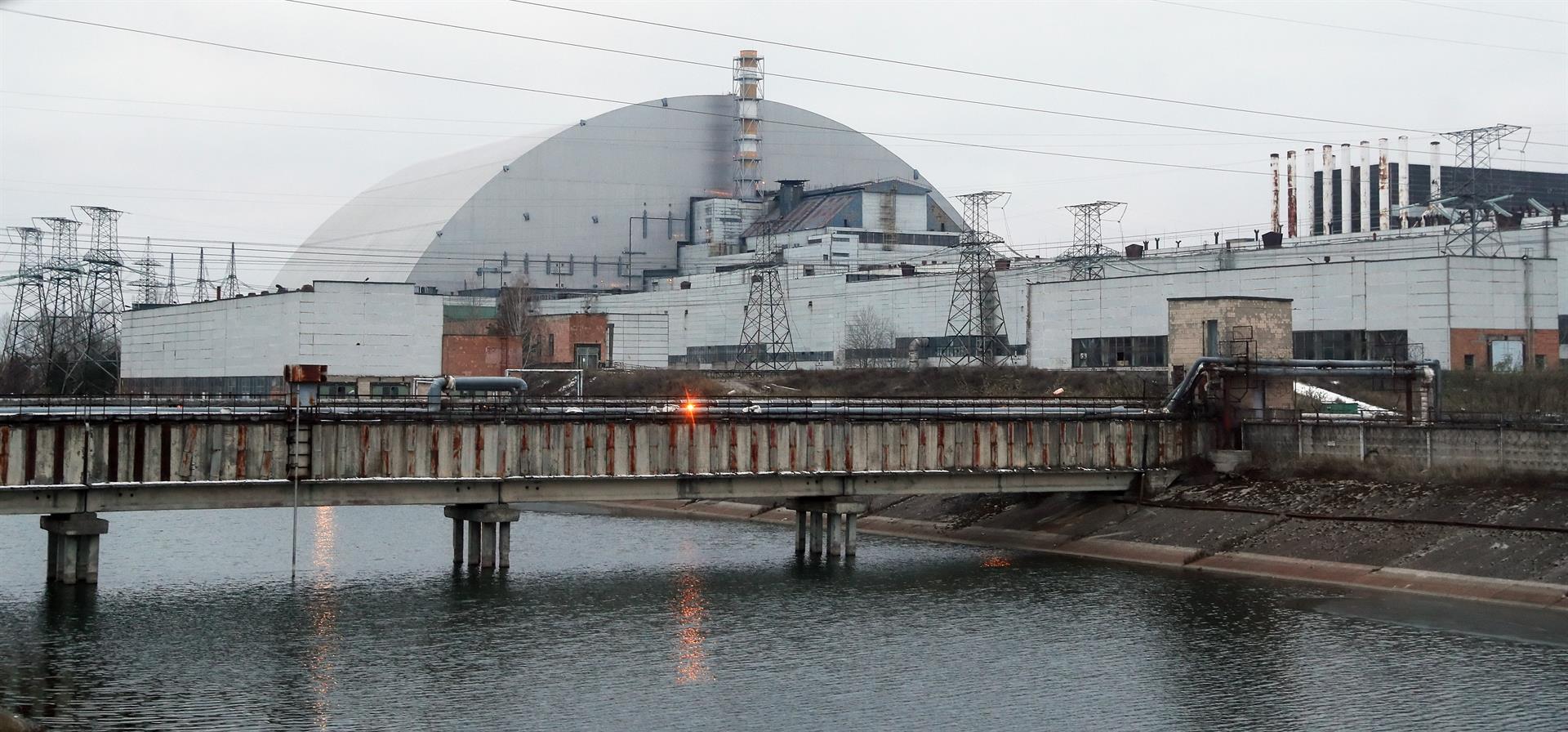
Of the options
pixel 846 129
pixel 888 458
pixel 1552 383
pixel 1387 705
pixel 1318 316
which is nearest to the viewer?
pixel 1387 705

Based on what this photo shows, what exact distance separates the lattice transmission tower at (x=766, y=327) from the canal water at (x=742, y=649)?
6902 centimetres

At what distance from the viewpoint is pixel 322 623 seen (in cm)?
4362

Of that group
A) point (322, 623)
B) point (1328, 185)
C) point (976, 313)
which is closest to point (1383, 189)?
point (1328, 185)

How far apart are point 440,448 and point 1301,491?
31.0m

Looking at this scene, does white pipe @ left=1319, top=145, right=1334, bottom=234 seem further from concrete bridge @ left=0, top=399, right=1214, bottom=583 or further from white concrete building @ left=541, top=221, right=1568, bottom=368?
concrete bridge @ left=0, top=399, right=1214, bottom=583

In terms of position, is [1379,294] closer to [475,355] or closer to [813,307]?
[813,307]

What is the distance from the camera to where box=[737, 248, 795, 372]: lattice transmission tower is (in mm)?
127250

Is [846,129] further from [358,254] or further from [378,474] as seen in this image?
[378,474]

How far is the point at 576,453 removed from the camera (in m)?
52.8

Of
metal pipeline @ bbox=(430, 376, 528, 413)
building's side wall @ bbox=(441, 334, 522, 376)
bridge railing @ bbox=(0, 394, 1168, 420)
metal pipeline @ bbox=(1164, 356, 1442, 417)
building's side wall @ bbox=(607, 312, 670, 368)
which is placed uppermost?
building's side wall @ bbox=(607, 312, 670, 368)

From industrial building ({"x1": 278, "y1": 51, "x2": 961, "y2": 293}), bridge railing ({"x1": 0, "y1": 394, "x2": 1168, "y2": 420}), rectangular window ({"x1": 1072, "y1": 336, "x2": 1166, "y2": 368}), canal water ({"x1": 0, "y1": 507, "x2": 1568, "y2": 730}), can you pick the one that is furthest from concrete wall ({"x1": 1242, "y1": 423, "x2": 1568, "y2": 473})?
industrial building ({"x1": 278, "y1": 51, "x2": 961, "y2": 293})

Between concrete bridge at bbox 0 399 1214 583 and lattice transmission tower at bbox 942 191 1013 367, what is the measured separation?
4731cm

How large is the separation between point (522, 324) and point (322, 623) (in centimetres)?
8730

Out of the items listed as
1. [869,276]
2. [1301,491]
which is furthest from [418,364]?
[1301,491]
